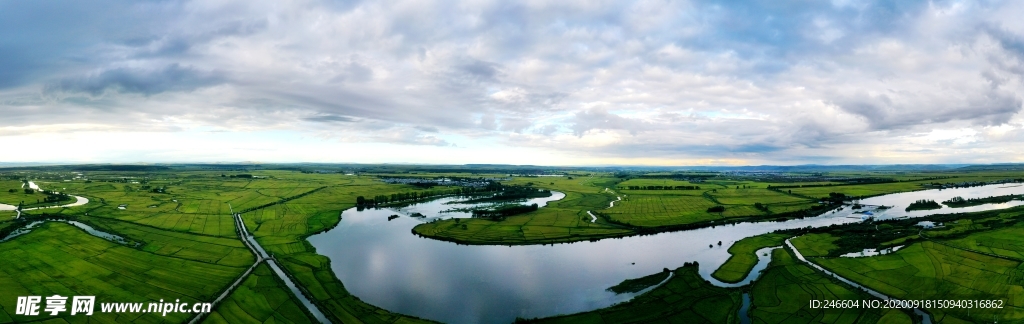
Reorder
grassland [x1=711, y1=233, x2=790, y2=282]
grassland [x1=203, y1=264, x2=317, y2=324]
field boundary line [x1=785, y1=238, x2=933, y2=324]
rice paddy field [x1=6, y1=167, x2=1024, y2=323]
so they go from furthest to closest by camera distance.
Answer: grassland [x1=711, y1=233, x2=790, y2=282] < rice paddy field [x1=6, y1=167, x2=1024, y2=323] < grassland [x1=203, y1=264, x2=317, y2=324] < field boundary line [x1=785, y1=238, x2=933, y2=324]

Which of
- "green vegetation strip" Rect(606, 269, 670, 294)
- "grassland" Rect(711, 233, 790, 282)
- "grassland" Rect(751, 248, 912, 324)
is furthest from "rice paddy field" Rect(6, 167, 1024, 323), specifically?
"green vegetation strip" Rect(606, 269, 670, 294)

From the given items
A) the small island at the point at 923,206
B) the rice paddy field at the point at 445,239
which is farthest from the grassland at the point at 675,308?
the small island at the point at 923,206

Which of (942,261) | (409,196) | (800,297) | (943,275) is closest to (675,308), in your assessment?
(800,297)

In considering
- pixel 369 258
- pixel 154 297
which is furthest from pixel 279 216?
pixel 154 297

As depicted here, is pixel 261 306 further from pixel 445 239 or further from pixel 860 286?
pixel 860 286

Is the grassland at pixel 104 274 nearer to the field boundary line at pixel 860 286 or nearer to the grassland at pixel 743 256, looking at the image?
the grassland at pixel 743 256

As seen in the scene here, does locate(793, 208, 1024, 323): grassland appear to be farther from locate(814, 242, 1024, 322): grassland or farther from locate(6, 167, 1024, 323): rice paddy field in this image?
locate(6, 167, 1024, 323): rice paddy field

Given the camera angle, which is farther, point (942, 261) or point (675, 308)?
point (942, 261)

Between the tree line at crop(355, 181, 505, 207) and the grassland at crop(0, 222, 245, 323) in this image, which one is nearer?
the grassland at crop(0, 222, 245, 323)
